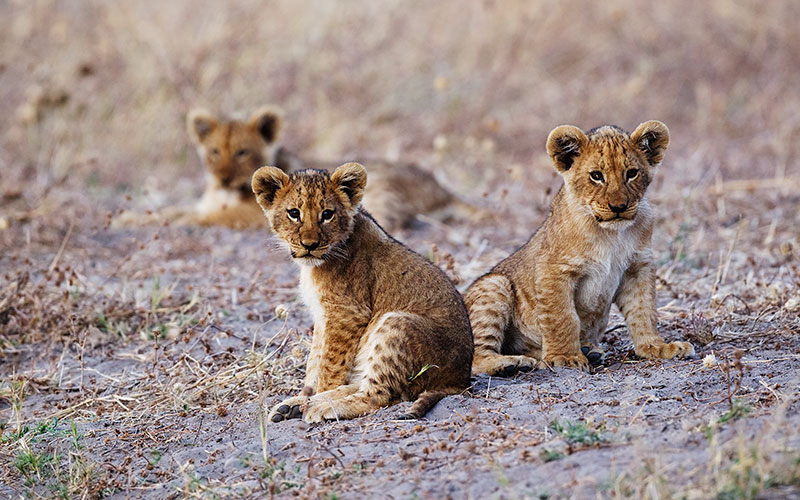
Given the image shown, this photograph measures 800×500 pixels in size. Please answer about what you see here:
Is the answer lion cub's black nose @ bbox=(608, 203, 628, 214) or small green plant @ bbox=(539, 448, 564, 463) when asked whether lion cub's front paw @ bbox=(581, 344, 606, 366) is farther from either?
small green plant @ bbox=(539, 448, 564, 463)

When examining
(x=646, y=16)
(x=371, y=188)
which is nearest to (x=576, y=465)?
(x=371, y=188)

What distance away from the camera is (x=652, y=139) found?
5.61 meters

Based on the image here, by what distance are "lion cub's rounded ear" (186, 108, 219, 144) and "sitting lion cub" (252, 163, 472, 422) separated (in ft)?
19.0

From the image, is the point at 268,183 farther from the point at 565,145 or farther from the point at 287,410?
the point at 565,145

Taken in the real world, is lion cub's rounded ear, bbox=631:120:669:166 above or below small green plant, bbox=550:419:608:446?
above

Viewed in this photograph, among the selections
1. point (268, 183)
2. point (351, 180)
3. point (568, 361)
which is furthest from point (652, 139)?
point (268, 183)

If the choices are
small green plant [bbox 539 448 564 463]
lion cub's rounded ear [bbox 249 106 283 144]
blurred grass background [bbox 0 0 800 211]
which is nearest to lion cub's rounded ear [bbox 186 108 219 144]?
lion cub's rounded ear [bbox 249 106 283 144]

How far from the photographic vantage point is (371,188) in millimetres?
10727

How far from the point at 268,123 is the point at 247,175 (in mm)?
642

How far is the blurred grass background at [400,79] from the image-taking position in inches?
502

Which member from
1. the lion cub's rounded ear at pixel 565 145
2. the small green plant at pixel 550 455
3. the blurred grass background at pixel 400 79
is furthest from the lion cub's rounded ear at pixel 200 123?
the small green plant at pixel 550 455

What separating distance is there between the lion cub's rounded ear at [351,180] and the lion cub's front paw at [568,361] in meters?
1.42

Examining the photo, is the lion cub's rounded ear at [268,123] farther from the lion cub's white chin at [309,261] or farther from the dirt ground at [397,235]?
the lion cub's white chin at [309,261]

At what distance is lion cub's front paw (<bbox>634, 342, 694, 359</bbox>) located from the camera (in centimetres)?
Result: 560
